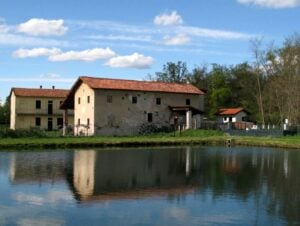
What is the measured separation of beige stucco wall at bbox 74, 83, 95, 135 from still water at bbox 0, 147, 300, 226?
899 inches

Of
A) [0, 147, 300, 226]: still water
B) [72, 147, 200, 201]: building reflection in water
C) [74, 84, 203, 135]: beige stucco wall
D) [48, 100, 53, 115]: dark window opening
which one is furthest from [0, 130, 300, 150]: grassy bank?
[48, 100, 53, 115]: dark window opening

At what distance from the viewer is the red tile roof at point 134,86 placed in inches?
2215

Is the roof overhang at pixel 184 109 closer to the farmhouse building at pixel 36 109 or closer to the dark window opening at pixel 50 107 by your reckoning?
the farmhouse building at pixel 36 109

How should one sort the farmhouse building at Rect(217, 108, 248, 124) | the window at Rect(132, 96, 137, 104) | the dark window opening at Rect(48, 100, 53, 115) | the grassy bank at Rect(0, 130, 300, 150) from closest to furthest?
the grassy bank at Rect(0, 130, 300, 150), the window at Rect(132, 96, 137, 104), the farmhouse building at Rect(217, 108, 248, 124), the dark window opening at Rect(48, 100, 53, 115)

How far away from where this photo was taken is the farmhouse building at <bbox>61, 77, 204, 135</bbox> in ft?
183

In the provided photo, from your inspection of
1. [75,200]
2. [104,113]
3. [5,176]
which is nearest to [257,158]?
[5,176]

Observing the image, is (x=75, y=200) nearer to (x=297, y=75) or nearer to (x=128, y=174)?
(x=128, y=174)

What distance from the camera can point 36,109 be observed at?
2879 inches

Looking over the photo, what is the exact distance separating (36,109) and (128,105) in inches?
797

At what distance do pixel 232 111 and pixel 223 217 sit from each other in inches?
2316

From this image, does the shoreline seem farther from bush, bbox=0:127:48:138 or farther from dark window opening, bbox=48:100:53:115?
dark window opening, bbox=48:100:53:115

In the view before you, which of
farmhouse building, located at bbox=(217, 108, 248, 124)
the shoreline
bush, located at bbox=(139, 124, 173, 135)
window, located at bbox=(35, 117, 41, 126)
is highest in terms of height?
farmhouse building, located at bbox=(217, 108, 248, 124)

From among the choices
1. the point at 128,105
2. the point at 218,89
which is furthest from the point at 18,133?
the point at 218,89

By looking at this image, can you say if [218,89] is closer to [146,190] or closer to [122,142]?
[122,142]
